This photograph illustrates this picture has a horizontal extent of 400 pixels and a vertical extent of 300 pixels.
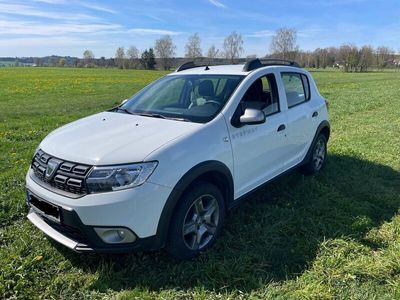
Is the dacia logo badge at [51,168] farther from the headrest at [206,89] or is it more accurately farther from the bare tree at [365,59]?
the bare tree at [365,59]

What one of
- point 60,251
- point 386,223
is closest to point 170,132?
point 60,251

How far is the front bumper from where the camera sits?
268 centimetres

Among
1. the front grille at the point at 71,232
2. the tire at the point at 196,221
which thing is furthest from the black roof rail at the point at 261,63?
the front grille at the point at 71,232

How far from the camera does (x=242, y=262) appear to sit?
126 inches

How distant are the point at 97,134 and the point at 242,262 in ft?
5.86

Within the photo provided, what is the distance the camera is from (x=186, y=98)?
4.01m

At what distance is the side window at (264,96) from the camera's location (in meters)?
3.92

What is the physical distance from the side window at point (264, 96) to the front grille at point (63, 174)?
1.87 meters

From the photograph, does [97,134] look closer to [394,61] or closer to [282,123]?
[282,123]

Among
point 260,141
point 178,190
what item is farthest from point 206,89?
point 178,190

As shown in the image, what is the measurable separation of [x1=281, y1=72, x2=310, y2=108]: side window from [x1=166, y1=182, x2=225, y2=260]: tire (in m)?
1.89

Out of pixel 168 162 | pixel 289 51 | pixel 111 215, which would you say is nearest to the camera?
pixel 111 215

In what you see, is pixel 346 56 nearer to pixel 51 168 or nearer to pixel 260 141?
pixel 260 141

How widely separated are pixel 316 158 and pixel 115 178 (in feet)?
12.3
